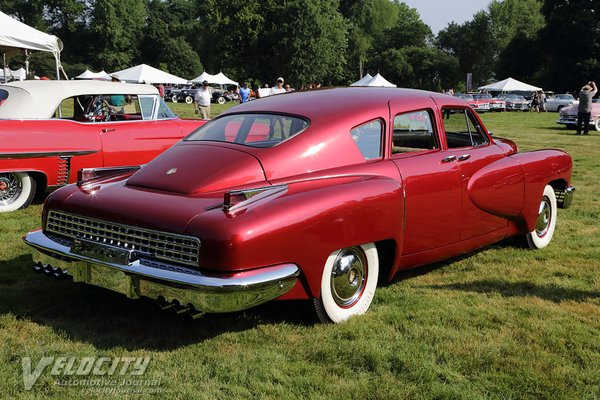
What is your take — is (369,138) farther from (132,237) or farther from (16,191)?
(16,191)

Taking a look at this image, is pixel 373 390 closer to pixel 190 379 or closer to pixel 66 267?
pixel 190 379

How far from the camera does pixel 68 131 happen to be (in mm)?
7000

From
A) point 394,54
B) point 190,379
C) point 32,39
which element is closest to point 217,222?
point 190,379

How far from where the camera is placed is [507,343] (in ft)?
11.4

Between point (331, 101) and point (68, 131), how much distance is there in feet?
13.2

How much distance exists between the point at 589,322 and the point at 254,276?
7.50 feet

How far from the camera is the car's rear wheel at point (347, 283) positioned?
3596 mm

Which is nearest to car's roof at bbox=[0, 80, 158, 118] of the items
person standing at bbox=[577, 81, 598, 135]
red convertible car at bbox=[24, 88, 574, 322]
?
red convertible car at bbox=[24, 88, 574, 322]

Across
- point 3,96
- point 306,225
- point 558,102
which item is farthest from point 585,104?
point 558,102

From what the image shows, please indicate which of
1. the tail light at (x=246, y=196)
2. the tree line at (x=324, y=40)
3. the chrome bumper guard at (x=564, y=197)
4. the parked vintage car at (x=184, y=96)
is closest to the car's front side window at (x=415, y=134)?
the tail light at (x=246, y=196)

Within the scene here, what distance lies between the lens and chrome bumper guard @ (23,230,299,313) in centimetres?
304

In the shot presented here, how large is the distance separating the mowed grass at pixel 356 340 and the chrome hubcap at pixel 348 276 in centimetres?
16

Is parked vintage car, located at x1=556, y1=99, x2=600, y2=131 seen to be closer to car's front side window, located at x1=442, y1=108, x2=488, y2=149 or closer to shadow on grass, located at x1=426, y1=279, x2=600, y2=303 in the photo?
car's front side window, located at x1=442, y1=108, x2=488, y2=149

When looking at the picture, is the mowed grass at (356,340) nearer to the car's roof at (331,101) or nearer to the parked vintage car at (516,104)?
the car's roof at (331,101)
